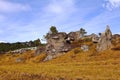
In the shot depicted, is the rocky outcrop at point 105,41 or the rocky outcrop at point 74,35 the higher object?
the rocky outcrop at point 74,35

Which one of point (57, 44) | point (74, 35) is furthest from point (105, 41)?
point (74, 35)

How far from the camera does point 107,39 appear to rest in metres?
91.6

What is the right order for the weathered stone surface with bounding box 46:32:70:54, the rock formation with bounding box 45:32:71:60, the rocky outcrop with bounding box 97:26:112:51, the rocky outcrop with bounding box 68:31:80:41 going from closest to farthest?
the rocky outcrop with bounding box 97:26:112:51 < the rock formation with bounding box 45:32:71:60 < the weathered stone surface with bounding box 46:32:70:54 < the rocky outcrop with bounding box 68:31:80:41

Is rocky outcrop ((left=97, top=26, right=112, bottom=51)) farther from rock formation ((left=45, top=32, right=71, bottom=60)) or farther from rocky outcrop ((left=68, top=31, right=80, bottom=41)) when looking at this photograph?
rocky outcrop ((left=68, top=31, right=80, bottom=41))

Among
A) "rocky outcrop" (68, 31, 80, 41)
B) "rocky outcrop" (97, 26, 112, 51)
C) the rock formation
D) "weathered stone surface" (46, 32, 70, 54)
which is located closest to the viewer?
"rocky outcrop" (97, 26, 112, 51)

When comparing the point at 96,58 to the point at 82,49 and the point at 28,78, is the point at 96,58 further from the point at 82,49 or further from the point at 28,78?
the point at 28,78

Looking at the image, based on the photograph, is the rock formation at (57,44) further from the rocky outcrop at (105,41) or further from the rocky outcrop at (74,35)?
the rocky outcrop at (105,41)

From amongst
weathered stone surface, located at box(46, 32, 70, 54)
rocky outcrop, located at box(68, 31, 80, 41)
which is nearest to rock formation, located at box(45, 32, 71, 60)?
weathered stone surface, located at box(46, 32, 70, 54)

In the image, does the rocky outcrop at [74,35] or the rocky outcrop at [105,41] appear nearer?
the rocky outcrop at [105,41]

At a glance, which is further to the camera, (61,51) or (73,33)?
(73,33)

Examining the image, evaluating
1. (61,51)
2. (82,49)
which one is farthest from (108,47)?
(61,51)

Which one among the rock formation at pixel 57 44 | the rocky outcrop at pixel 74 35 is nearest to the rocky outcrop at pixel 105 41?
the rock formation at pixel 57 44

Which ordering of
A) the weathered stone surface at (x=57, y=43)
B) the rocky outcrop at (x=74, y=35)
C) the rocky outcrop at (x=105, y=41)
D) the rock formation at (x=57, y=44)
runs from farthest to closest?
1. the rocky outcrop at (x=74, y=35)
2. the weathered stone surface at (x=57, y=43)
3. the rock formation at (x=57, y=44)
4. the rocky outcrop at (x=105, y=41)

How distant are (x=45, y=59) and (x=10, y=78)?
56697mm
